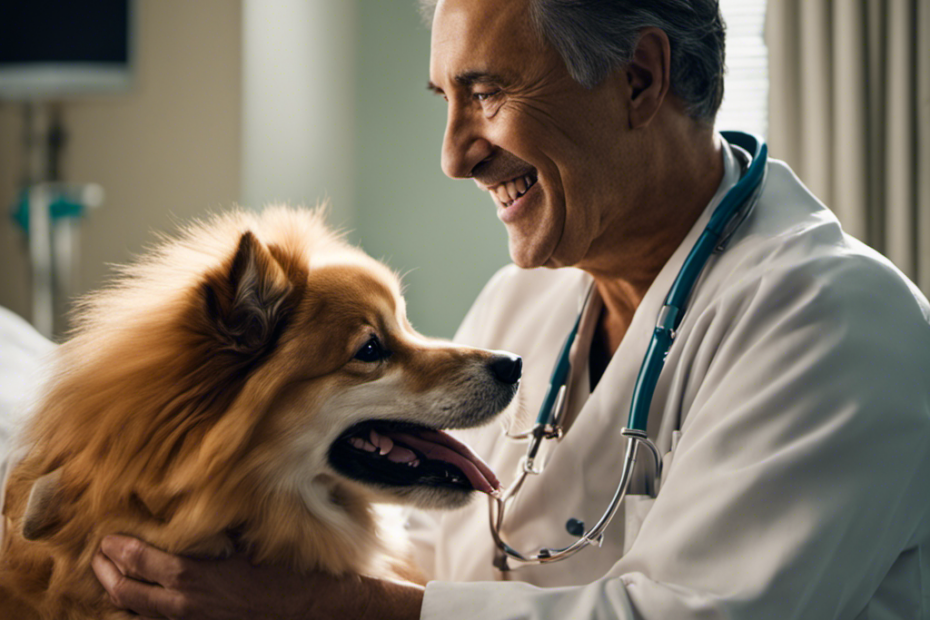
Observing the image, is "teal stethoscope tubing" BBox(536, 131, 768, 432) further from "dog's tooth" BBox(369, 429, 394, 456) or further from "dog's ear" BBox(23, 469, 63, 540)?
"dog's ear" BBox(23, 469, 63, 540)

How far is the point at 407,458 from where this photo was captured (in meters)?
1.18

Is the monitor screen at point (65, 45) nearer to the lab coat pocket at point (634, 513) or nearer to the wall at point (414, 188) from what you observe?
the wall at point (414, 188)

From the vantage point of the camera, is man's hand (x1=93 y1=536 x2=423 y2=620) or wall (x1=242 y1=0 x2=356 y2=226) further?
wall (x1=242 y1=0 x2=356 y2=226)

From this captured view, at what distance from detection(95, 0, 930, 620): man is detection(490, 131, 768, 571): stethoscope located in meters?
0.03

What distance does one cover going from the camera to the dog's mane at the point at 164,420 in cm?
98

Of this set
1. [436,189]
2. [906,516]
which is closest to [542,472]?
[906,516]

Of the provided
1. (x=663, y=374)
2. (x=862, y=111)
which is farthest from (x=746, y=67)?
(x=663, y=374)

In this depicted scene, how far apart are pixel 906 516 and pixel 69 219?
2.62m

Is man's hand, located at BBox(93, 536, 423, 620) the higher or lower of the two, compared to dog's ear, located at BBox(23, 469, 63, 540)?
lower

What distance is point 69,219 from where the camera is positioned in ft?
8.45


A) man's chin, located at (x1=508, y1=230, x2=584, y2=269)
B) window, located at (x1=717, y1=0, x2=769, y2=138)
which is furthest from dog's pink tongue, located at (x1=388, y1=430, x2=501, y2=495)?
window, located at (x1=717, y1=0, x2=769, y2=138)

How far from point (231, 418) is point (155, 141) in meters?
2.17

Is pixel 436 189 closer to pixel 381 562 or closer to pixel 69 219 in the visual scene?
pixel 69 219

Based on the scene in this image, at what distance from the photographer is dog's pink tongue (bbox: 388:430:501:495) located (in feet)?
3.93
